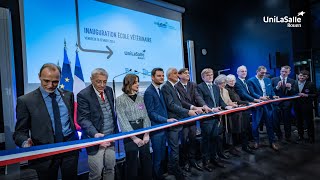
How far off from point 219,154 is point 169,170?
131 cm

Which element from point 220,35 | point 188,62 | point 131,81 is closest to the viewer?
point 131,81

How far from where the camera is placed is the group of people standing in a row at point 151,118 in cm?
215

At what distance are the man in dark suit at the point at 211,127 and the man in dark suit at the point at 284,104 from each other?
133 centimetres

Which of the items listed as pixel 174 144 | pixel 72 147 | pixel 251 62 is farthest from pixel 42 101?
pixel 251 62

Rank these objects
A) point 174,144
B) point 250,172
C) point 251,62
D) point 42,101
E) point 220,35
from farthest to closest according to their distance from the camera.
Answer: point 251,62 < point 220,35 < point 250,172 < point 174,144 < point 42,101

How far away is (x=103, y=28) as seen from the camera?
4531mm

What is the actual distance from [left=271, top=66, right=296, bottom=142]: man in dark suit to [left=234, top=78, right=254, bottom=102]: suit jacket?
1.74 feet

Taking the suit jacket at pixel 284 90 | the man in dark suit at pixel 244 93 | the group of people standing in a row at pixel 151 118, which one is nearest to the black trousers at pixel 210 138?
the group of people standing in a row at pixel 151 118

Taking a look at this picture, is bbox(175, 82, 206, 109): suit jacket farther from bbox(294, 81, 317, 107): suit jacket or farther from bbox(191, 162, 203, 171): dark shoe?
bbox(294, 81, 317, 107): suit jacket

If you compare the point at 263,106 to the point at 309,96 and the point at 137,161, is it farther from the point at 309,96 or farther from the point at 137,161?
the point at 137,161

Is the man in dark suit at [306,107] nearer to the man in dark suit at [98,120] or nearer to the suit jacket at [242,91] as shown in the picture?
the suit jacket at [242,91]

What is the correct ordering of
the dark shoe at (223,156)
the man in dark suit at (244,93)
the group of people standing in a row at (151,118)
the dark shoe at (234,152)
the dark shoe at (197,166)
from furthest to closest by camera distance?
the man in dark suit at (244,93) → the dark shoe at (234,152) → the dark shoe at (223,156) → the dark shoe at (197,166) → the group of people standing in a row at (151,118)

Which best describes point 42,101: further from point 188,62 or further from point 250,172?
point 188,62

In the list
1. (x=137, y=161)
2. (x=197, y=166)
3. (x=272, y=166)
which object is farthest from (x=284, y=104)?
(x=137, y=161)
